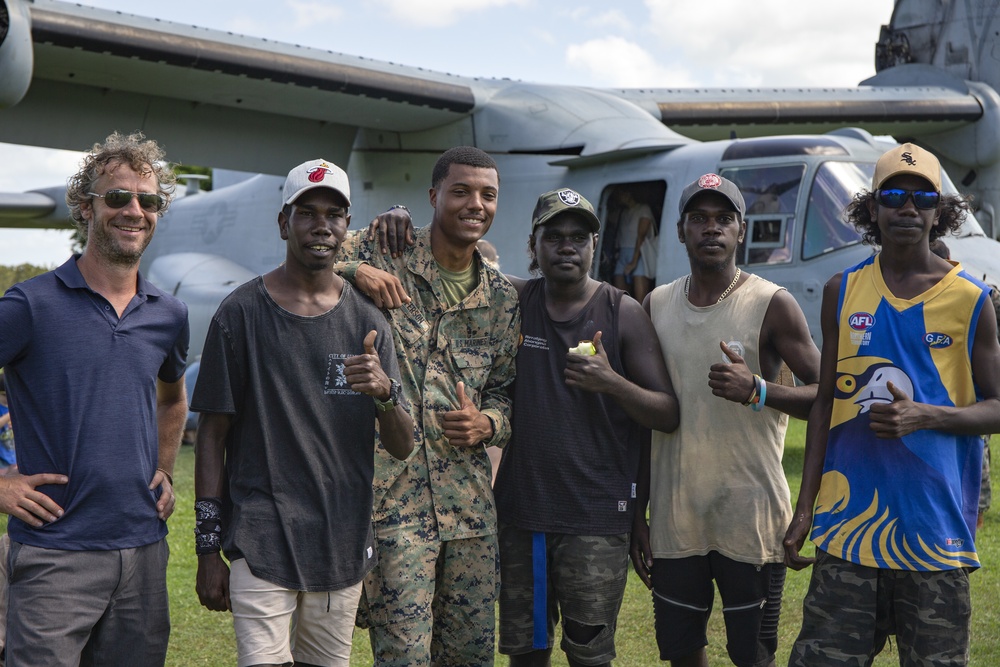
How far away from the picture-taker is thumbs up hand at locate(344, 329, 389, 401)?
9.80 ft

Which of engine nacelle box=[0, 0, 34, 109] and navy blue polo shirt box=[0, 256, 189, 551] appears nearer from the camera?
navy blue polo shirt box=[0, 256, 189, 551]

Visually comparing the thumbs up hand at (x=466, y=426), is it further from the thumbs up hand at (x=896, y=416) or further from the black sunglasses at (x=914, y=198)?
the black sunglasses at (x=914, y=198)

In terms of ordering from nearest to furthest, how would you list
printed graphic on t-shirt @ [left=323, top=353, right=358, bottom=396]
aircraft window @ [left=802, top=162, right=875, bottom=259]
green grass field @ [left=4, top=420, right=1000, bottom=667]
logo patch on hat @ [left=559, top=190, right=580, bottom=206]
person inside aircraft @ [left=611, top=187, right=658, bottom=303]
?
printed graphic on t-shirt @ [left=323, top=353, right=358, bottom=396] → logo patch on hat @ [left=559, top=190, right=580, bottom=206] → green grass field @ [left=4, top=420, right=1000, bottom=667] → aircraft window @ [left=802, top=162, right=875, bottom=259] → person inside aircraft @ [left=611, top=187, right=658, bottom=303]

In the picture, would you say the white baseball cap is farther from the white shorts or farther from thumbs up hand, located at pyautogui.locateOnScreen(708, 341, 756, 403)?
thumbs up hand, located at pyautogui.locateOnScreen(708, 341, 756, 403)

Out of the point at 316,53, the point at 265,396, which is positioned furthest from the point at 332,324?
the point at 316,53

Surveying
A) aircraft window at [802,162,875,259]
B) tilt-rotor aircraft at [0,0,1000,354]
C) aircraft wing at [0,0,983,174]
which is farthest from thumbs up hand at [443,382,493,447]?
aircraft wing at [0,0,983,174]

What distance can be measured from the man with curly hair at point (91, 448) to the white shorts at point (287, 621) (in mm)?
250

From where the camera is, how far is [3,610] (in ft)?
9.52

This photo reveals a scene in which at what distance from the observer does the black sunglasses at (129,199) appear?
3055 mm

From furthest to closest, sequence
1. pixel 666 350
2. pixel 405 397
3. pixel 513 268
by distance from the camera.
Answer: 1. pixel 513 268
2. pixel 666 350
3. pixel 405 397

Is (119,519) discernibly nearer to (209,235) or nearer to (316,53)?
(316,53)

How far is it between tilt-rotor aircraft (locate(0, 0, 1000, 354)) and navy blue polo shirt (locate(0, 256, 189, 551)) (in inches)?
244

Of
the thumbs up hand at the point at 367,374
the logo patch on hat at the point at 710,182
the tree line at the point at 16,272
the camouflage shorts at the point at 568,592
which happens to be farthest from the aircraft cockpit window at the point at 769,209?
the tree line at the point at 16,272

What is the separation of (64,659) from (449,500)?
1301mm
